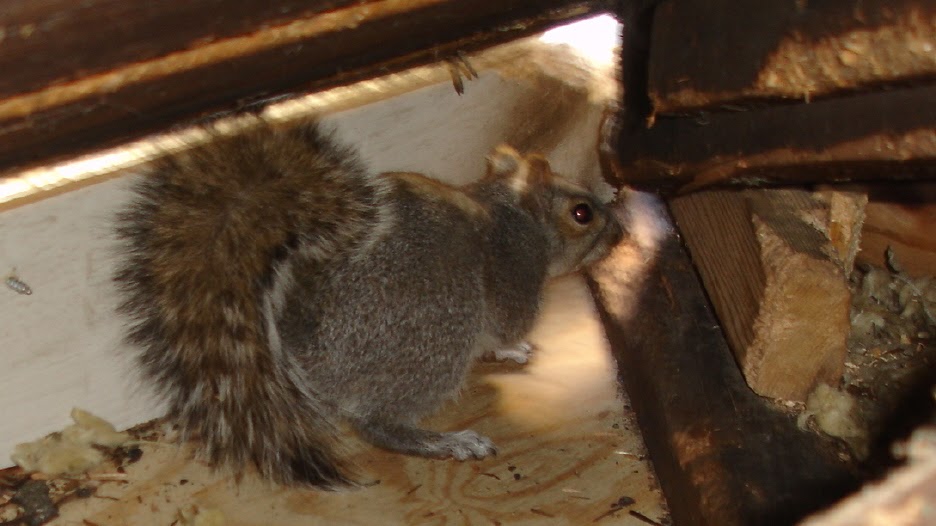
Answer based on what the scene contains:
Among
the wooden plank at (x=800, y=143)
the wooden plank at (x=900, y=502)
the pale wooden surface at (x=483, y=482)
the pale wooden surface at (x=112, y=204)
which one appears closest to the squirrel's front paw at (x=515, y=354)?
the pale wooden surface at (x=483, y=482)

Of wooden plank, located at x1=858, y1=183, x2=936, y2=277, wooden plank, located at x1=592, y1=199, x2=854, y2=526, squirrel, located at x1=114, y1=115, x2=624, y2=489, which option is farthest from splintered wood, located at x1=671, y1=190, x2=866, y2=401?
squirrel, located at x1=114, y1=115, x2=624, y2=489

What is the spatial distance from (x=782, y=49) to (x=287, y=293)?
2.79 feet

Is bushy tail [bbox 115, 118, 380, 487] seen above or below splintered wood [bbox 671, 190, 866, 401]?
above

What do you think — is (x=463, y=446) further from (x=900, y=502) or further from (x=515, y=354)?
(x=900, y=502)

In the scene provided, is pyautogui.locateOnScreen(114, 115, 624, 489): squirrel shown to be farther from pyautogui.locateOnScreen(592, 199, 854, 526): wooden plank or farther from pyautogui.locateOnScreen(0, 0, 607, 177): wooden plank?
pyautogui.locateOnScreen(592, 199, 854, 526): wooden plank

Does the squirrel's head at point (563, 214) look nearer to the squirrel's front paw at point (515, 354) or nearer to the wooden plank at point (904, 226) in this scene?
the squirrel's front paw at point (515, 354)

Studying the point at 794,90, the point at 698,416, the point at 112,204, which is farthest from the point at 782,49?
the point at 112,204

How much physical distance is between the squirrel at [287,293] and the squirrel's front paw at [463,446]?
117 millimetres

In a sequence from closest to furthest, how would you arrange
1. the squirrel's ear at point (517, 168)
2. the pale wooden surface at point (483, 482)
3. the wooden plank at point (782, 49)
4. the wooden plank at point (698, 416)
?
the wooden plank at point (782, 49)
the wooden plank at point (698, 416)
the pale wooden surface at point (483, 482)
the squirrel's ear at point (517, 168)

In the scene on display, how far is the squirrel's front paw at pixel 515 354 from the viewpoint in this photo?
2.05 meters

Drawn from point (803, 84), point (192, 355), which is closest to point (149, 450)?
point (192, 355)

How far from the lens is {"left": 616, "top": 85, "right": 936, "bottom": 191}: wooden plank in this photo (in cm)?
119

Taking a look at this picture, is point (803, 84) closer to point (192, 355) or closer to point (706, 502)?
point (706, 502)

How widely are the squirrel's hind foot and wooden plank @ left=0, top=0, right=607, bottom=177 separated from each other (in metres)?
0.63
